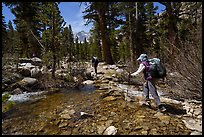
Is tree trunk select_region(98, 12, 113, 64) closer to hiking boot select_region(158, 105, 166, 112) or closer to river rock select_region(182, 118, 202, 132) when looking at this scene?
hiking boot select_region(158, 105, 166, 112)

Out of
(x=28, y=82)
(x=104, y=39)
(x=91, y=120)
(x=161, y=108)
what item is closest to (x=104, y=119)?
(x=91, y=120)

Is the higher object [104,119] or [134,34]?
[134,34]

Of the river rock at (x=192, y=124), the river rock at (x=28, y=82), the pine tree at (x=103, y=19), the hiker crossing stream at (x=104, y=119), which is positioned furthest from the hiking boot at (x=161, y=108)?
the pine tree at (x=103, y=19)

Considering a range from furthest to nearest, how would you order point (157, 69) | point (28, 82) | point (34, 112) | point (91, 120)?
point (28, 82), point (34, 112), point (157, 69), point (91, 120)

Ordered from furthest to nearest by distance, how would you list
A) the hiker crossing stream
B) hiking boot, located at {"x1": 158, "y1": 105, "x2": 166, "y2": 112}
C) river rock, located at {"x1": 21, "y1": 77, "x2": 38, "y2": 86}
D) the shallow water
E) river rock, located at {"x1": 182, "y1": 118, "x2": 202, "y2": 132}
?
river rock, located at {"x1": 21, "y1": 77, "x2": 38, "y2": 86} < hiking boot, located at {"x1": 158, "y1": 105, "x2": 166, "y2": 112} < the shallow water < the hiker crossing stream < river rock, located at {"x1": 182, "y1": 118, "x2": 202, "y2": 132}

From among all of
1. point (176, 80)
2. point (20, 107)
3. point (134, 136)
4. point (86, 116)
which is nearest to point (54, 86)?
point (20, 107)

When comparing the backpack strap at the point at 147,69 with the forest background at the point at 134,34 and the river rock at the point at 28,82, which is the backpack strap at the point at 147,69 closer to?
the forest background at the point at 134,34

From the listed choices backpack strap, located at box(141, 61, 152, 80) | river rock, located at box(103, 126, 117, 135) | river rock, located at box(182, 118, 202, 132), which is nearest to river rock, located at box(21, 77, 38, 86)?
backpack strap, located at box(141, 61, 152, 80)

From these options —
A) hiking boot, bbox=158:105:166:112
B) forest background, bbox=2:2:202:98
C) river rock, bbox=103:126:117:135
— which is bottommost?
river rock, bbox=103:126:117:135

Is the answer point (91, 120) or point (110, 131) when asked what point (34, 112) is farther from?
point (110, 131)

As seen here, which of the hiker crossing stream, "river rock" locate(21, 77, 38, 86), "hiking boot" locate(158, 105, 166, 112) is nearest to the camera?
the hiker crossing stream

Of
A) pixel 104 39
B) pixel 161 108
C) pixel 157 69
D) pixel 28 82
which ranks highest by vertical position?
pixel 104 39

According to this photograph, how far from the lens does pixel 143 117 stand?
475 centimetres

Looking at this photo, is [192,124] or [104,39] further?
[104,39]
